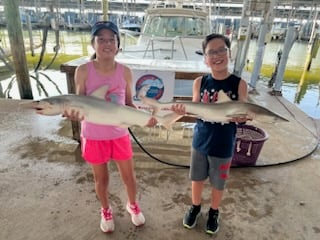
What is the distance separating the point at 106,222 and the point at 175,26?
5355 millimetres

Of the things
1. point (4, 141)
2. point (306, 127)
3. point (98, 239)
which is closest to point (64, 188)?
point (98, 239)

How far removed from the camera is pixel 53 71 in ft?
33.3

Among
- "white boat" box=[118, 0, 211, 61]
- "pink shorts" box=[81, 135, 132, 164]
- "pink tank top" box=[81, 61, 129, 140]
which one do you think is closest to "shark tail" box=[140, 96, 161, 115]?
"pink tank top" box=[81, 61, 129, 140]

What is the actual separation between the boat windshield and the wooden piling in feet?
9.30

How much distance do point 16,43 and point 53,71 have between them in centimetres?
485

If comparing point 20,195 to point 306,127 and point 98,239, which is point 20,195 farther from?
point 306,127

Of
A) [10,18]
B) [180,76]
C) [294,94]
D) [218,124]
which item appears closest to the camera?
[218,124]

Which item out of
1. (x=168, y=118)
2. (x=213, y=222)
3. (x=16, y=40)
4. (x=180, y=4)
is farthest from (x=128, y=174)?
(x=180, y=4)

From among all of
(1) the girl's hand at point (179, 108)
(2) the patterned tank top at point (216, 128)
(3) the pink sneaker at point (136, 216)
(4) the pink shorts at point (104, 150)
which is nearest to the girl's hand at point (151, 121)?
(1) the girl's hand at point (179, 108)

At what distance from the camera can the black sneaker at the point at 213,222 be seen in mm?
1989

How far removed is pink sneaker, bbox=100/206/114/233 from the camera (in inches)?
77.4

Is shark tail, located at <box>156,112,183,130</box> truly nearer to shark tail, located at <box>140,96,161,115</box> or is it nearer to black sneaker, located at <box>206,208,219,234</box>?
shark tail, located at <box>140,96,161,115</box>

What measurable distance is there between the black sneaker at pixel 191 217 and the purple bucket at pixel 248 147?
1079mm

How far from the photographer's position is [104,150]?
70.9 inches
